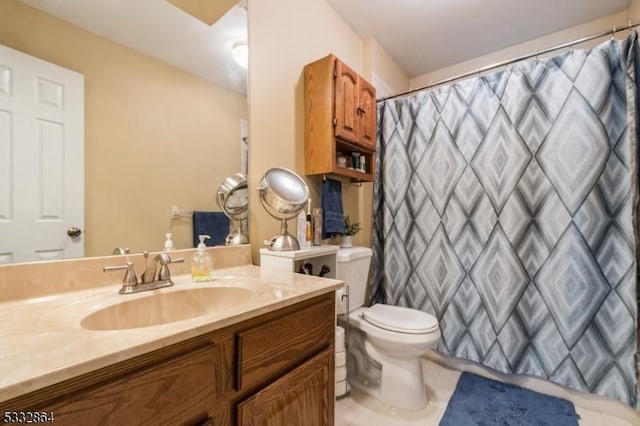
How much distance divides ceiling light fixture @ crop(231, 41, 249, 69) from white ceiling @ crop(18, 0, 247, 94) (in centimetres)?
2

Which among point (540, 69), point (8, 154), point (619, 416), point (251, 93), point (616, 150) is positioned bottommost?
point (619, 416)

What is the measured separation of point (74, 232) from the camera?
0.88 meters

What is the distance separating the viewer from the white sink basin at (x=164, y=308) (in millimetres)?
732

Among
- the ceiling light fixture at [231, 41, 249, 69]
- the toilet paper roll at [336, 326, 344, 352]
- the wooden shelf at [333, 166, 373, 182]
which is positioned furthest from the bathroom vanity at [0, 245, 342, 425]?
the ceiling light fixture at [231, 41, 249, 69]

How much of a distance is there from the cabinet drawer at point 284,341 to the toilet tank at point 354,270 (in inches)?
22.5

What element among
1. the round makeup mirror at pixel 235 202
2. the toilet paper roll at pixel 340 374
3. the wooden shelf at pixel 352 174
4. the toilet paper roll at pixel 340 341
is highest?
the wooden shelf at pixel 352 174

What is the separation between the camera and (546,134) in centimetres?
151

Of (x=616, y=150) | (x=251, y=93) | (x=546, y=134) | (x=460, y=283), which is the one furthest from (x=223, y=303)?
(x=616, y=150)

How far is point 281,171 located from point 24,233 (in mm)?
898

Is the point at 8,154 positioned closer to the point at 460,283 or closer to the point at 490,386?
the point at 460,283

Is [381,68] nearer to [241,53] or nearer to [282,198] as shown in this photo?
[241,53]

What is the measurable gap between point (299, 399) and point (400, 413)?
2.94 feet

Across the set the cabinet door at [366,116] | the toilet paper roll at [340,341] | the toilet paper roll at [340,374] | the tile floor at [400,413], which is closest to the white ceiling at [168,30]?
the cabinet door at [366,116]

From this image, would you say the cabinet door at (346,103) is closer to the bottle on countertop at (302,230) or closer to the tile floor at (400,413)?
the bottle on countertop at (302,230)
